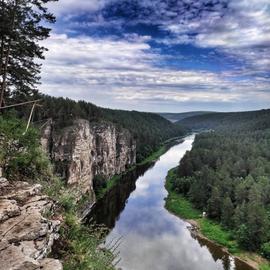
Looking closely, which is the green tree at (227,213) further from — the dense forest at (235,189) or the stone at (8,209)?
the stone at (8,209)

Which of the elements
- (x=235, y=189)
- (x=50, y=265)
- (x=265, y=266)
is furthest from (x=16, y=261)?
(x=235, y=189)

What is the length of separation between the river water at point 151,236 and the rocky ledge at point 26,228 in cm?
1727

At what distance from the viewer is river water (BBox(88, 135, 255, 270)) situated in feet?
138

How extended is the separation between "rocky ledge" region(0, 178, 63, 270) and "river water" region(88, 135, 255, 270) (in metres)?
17.3

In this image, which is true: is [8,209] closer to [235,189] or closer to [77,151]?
[77,151]

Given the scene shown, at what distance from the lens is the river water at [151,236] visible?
42188mm

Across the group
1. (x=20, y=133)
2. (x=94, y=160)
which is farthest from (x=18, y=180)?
(x=94, y=160)

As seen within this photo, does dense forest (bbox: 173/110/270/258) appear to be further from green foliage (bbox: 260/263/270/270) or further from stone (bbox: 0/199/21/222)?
stone (bbox: 0/199/21/222)

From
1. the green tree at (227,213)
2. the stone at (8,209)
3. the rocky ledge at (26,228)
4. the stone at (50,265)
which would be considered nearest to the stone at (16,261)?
the rocky ledge at (26,228)

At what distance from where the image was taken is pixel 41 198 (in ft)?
36.6

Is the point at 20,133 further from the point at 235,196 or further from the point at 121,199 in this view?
the point at 121,199

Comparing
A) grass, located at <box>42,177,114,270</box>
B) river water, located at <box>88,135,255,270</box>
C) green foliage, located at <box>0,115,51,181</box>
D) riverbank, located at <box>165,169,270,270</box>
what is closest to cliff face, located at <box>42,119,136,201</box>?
river water, located at <box>88,135,255,270</box>

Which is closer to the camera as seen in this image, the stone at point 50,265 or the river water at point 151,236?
the stone at point 50,265

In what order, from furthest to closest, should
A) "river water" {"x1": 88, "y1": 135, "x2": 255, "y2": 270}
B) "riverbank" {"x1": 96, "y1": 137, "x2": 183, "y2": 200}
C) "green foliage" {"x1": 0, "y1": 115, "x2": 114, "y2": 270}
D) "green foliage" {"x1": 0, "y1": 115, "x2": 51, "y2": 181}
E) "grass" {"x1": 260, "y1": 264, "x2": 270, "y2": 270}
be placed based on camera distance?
"riverbank" {"x1": 96, "y1": 137, "x2": 183, "y2": 200}, "grass" {"x1": 260, "y1": 264, "x2": 270, "y2": 270}, "river water" {"x1": 88, "y1": 135, "x2": 255, "y2": 270}, "green foliage" {"x1": 0, "y1": 115, "x2": 51, "y2": 181}, "green foliage" {"x1": 0, "y1": 115, "x2": 114, "y2": 270}
